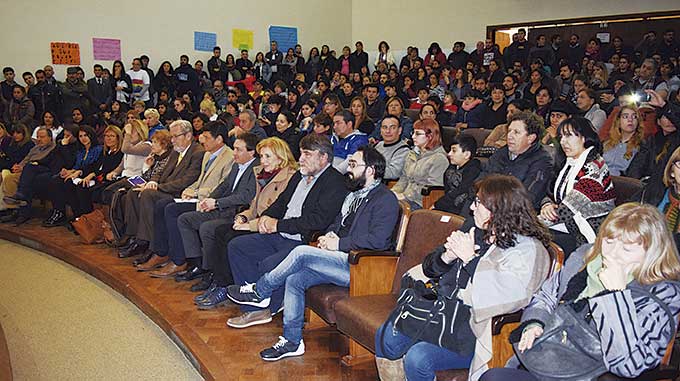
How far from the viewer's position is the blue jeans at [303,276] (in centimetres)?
325

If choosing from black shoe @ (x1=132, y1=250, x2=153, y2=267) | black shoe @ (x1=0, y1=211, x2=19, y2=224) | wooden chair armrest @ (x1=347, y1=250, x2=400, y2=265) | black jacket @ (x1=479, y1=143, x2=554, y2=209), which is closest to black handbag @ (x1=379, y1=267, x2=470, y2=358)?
wooden chair armrest @ (x1=347, y1=250, x2=400, y2=265)

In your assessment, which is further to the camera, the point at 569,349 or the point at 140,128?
the point at 140,128

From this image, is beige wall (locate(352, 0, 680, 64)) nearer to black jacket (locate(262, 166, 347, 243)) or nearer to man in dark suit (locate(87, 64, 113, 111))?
man in dark suit (locate(87, 64, 113, 111))

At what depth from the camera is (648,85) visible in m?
7.44

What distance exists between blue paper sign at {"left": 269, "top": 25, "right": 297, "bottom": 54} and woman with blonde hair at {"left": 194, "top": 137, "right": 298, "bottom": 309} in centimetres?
946

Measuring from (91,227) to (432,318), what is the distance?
13.3 feet

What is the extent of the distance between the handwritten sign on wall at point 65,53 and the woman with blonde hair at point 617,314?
1058 centimetres

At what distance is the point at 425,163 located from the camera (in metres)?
4.70

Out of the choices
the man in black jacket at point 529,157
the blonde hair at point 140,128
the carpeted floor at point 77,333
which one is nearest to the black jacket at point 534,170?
the man in black jacket at point 529,157

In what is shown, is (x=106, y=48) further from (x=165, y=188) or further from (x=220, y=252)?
(x=220, y=252)

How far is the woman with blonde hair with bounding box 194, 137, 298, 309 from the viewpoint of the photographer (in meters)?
4.06

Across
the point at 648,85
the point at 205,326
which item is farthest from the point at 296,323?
the point at 648,85

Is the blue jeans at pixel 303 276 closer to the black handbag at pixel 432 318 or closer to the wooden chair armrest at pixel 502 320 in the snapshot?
the black handbag at pixel 432 318

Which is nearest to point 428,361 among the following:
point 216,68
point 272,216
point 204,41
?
point 272,216
